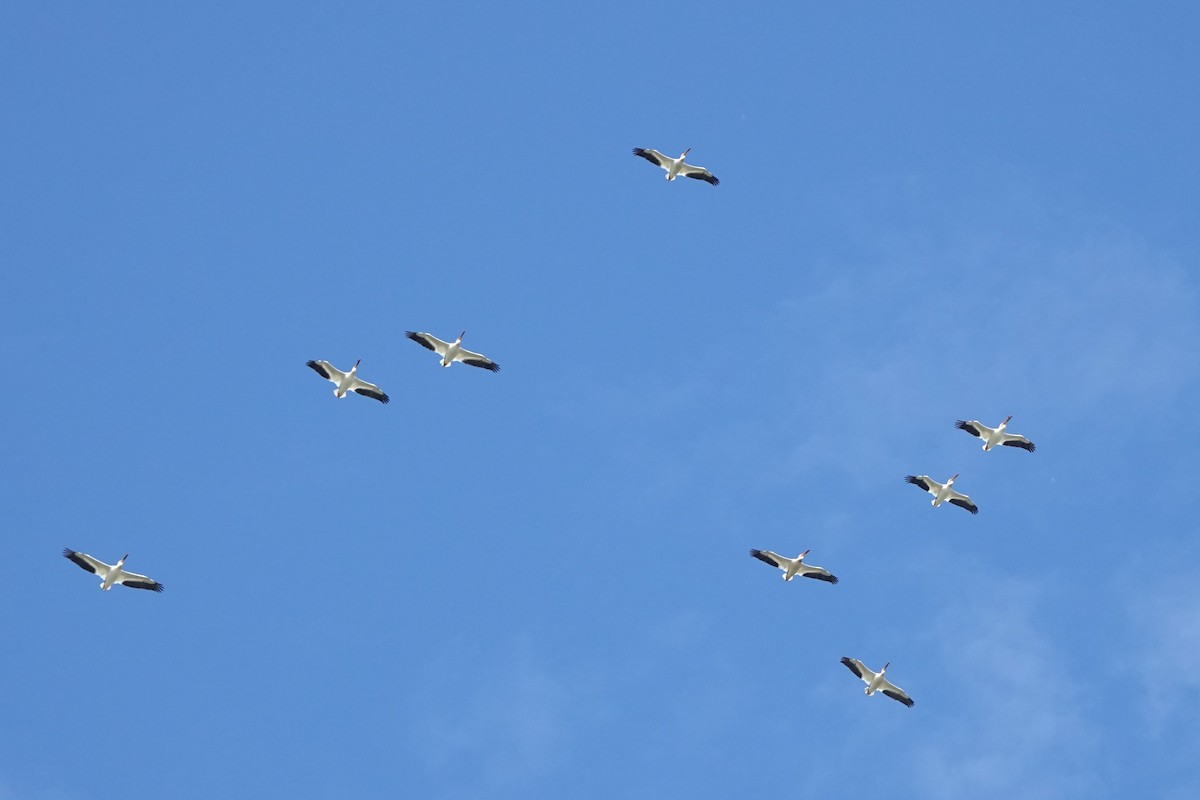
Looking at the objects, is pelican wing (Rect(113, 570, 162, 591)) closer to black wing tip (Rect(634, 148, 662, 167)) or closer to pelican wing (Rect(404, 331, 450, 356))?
pelican wing (Rect(404, 331, 450, 356))

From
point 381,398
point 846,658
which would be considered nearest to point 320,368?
point 381,398

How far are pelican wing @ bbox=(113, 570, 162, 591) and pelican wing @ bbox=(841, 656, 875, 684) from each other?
904 inches

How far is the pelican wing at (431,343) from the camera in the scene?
6003 centimetres

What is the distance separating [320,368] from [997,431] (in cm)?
2295

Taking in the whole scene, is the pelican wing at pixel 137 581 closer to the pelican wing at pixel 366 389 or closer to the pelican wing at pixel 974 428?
the pelican wing at pixel 366 389

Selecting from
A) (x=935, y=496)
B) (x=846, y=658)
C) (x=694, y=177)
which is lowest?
(x=846, y=658)

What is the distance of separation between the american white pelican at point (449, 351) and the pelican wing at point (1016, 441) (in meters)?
17.7

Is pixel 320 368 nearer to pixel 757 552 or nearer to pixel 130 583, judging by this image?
pixel 130 583

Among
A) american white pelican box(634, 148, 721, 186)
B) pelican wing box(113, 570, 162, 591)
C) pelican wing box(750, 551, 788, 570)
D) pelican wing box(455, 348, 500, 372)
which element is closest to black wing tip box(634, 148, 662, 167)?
american white pelican box(634, 148, 721, 186)

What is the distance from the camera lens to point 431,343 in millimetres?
60594

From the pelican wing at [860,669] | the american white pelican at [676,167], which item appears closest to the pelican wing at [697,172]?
the american white pelican at [676,167]

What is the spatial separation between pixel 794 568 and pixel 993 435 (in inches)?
326

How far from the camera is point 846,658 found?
5969 centimetres

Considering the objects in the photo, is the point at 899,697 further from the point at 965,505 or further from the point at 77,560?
the point at 77,560
